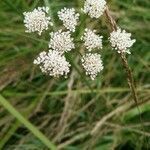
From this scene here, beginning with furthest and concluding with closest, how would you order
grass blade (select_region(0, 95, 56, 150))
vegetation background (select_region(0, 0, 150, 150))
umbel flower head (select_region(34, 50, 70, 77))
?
1. vegetation background (select_region(0, 0, 150, 150))
2. grass blade (select_region(0, 95, 56, 150))
3. umbel flower head (select_region(34, 50, 70, 77))

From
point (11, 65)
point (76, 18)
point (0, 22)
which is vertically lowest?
point (11, 65)

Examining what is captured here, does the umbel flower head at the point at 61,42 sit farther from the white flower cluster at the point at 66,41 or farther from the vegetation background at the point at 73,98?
the vegetation background at the point at 73,98

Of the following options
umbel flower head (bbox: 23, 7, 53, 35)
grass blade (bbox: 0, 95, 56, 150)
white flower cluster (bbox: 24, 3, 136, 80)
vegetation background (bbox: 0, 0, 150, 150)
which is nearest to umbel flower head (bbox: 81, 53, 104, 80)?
white flower cluster (bbox: 24, 3, 136, 80)

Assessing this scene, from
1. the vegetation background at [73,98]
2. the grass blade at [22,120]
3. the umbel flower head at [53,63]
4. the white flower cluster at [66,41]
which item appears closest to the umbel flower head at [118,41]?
the white flower cluster at [66,41]

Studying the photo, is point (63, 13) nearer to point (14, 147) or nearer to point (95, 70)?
point (95, 70)

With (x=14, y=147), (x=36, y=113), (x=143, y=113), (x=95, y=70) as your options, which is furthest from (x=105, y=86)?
(x=95, y=70)

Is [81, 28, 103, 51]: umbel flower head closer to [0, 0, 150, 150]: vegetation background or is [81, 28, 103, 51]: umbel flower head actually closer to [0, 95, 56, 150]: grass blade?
[0, 95, 56, 150]: grass blade
